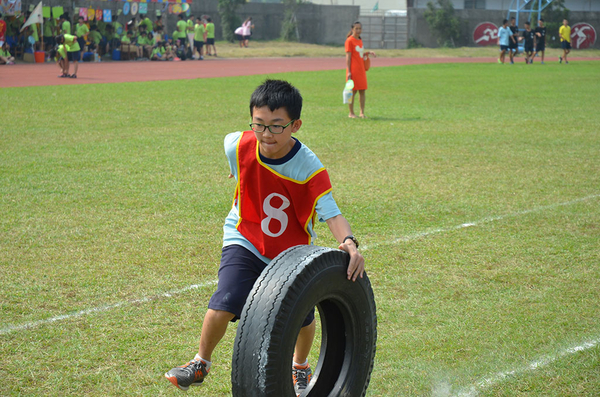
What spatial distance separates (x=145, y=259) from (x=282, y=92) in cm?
252

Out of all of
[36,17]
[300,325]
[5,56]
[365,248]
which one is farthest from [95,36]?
[300,325]

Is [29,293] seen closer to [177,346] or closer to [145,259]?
[145,259]

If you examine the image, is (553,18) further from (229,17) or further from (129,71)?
(129,71)

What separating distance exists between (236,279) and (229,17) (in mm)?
45029

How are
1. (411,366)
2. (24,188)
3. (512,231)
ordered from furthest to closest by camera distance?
(24,188) → (512,231) → (411,366)

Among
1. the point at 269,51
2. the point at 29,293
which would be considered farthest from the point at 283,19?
Answer: the point at 29,293

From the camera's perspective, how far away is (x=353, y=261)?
2.92 metres

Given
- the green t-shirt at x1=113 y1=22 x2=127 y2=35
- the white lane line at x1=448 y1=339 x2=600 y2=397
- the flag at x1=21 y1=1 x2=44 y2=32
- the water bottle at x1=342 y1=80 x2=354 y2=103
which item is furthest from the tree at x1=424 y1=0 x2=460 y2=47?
the white lane line at x1=448 y1=339 x2=600 y2=397

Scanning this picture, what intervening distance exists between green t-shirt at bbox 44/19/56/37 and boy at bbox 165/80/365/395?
3009 cm

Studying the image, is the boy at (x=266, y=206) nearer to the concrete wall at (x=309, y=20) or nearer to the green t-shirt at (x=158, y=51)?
the green t-shirt at (x=158, y=51)

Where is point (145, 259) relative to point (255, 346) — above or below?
below

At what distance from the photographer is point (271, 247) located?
3.13 m

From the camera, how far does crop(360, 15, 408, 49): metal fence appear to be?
49.4 metres

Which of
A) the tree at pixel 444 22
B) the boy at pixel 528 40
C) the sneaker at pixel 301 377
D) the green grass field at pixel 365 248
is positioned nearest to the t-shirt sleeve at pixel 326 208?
the sneaker at pixel 301 377
